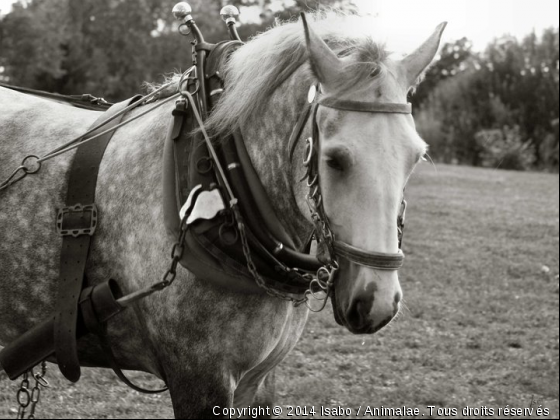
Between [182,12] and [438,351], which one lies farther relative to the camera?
[438,351]

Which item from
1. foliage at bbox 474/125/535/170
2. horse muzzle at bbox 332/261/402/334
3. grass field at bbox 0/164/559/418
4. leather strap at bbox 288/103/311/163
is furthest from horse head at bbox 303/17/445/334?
foliage at bbox 474/125/535/170

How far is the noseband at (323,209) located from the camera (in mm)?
2189

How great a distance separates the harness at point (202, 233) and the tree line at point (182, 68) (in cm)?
2233

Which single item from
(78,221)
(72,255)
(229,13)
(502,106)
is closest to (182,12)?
(229,13)

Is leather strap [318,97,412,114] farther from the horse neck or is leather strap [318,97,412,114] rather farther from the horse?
the horse neck

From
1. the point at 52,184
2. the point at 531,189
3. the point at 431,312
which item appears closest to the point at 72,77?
the point at 531,189

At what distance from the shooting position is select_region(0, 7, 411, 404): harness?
257 centimetres

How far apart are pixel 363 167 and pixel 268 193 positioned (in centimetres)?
53

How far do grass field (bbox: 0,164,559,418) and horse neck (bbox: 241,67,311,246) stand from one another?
563mm

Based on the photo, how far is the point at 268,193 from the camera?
8.62ft

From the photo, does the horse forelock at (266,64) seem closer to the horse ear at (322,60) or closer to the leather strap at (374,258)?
the horse ear at (322,60)

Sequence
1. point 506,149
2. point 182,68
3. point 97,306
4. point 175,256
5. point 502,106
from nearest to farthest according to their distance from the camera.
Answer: point 175,256 → point 97,306 → point 182,68 → point 506,149 → point 502,106

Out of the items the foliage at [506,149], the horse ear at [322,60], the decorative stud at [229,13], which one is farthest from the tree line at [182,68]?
the horse ear at [322,60]

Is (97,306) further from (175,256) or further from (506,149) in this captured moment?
(506,149)
